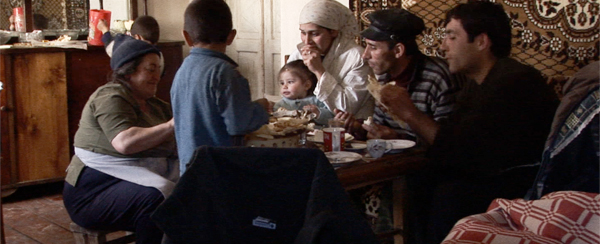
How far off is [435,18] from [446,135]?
131 centimetres

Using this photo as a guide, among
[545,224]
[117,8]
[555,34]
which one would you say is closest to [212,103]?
[545,224]

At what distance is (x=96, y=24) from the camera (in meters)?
5.14

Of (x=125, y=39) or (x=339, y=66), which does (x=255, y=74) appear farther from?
(x=125, y=39)

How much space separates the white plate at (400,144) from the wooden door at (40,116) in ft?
8.94

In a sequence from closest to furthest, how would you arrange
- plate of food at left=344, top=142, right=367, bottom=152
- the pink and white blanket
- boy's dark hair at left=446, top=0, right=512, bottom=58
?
1. the pink and white blanket
2. boy's dark hair at left=446, top=0, right=512, bottom=58
3. plate of food at left=344, top=142, right=367, bottom=152

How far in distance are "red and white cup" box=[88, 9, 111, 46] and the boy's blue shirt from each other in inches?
117

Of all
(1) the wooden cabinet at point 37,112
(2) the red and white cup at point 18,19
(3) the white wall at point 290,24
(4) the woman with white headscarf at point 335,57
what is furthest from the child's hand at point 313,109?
(2) the red and white cup at point 18,19

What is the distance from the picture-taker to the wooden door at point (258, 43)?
5855 mm

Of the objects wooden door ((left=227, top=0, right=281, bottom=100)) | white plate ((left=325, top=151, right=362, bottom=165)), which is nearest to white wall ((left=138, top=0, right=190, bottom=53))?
wooden door ((left=227, top=0, right=281, bottom=100))

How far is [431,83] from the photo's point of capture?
2.81m

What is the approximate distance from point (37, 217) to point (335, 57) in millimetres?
2126

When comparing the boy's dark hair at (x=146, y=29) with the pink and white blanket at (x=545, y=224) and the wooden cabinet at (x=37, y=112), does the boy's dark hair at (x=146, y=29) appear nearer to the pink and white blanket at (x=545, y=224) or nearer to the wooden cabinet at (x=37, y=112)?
the wooden cabinet at (x=37, y=112)

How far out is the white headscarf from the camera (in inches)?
137

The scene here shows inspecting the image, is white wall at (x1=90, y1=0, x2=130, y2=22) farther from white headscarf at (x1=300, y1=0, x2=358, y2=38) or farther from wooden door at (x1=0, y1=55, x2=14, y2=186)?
white headscarf at (x1=300, y1=0, x2=358, y2=38)
